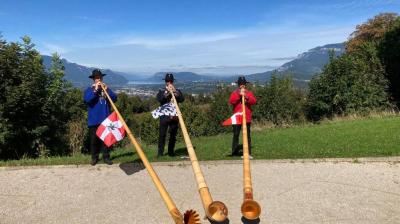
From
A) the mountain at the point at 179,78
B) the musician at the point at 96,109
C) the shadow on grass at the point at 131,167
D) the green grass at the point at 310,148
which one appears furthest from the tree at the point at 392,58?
the musician at the point at 96,109

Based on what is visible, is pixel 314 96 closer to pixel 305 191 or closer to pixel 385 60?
pixel 385 60

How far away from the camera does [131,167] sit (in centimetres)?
935

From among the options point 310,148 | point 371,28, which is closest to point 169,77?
point 310,148

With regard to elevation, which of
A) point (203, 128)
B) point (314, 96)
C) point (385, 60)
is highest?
point (385, 60)

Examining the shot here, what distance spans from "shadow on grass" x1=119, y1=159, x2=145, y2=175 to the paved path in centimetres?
5

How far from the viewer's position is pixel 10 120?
16297 millimetres

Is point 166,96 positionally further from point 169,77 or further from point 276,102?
point 276,102

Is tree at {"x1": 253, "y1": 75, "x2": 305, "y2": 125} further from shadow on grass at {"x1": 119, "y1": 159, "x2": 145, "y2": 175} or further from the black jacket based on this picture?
shadow on grass at {"x1": 119, "y1": 159, "x2": 145, "y2": 175}

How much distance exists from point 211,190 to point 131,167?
2395mm

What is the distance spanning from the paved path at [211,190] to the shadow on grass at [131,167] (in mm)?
46

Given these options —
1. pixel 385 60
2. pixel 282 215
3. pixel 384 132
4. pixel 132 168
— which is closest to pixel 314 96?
pixel 385 60

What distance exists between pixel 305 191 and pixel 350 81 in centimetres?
2206

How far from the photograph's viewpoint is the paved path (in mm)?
6352

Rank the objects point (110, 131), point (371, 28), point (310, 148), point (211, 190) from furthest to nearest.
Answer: point (371, 28), point (310, 148), point (110, 131), point (211, 190)
